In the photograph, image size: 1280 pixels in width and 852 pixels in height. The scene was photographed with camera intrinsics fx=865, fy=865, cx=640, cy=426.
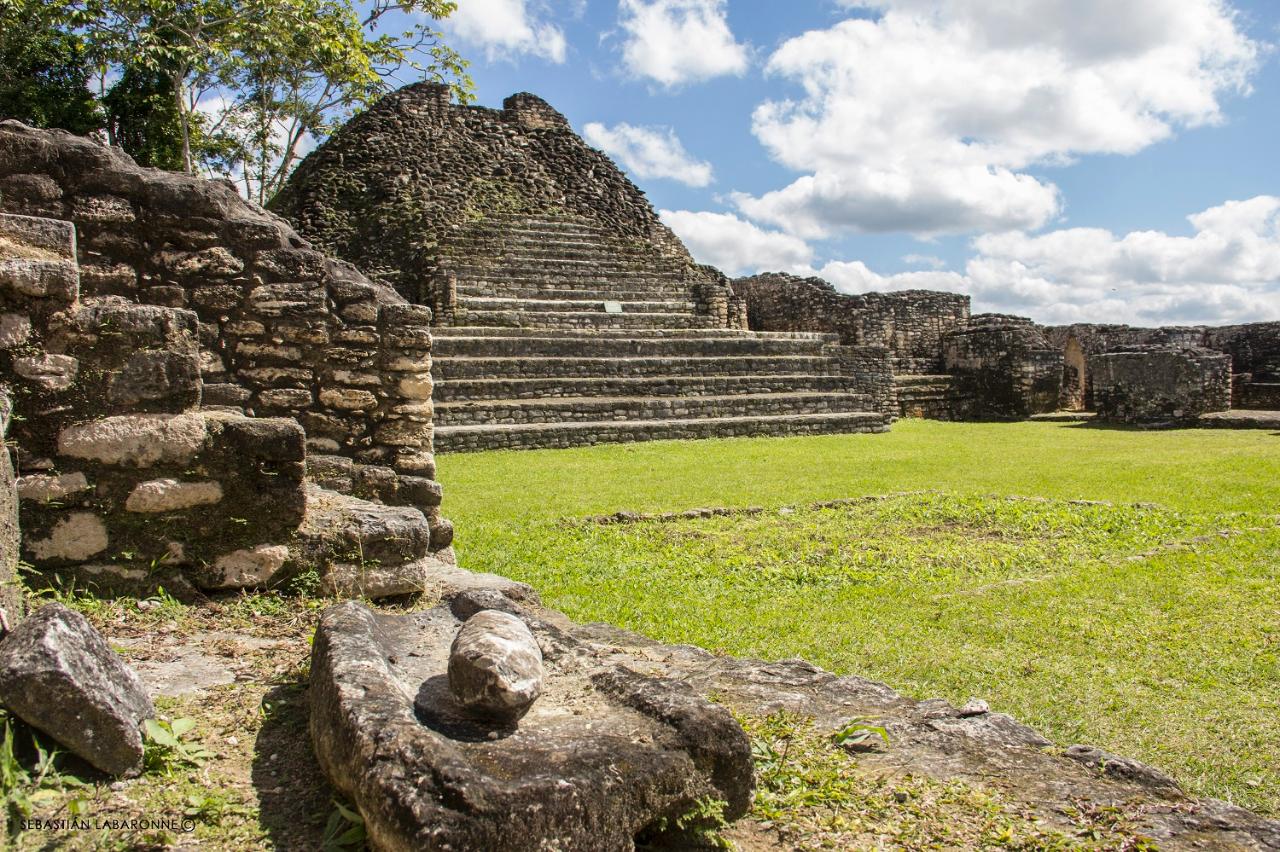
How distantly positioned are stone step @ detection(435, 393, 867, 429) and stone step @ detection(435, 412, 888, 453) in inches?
8.7

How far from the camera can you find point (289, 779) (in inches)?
76.0

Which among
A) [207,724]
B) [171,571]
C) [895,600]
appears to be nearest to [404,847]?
[207,724]

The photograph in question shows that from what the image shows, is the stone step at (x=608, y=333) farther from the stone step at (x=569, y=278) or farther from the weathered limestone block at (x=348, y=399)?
the weathered limestone block at (x=348, y=399)

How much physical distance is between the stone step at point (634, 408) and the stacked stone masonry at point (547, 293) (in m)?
0.03

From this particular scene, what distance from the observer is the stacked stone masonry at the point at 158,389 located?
9.59 ft

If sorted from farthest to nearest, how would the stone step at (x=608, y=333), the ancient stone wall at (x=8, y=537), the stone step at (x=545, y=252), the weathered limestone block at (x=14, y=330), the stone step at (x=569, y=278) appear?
the stone step at (x=545, y=252) < the stone step at (x=569, y=278) < the stone step at (x=608, y=333) < the weathered limestone block at (x=14, y=330) < the ancient stone wall at (x=8, y=537)

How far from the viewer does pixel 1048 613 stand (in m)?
4.62

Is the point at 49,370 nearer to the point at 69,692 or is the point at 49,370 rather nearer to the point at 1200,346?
the point at 69,692

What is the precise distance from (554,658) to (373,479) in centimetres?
262

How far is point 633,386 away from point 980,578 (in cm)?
1014

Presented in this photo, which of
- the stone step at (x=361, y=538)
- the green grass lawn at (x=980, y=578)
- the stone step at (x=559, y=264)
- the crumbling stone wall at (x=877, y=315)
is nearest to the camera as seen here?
the stone step at (x=361, y=538)

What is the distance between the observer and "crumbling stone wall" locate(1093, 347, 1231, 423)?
55.2ft

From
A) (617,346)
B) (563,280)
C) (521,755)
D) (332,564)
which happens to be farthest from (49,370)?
(563,280)

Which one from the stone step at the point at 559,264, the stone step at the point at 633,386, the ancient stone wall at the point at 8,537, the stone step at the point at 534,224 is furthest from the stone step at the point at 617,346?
the ancient stone wall at the point at 8,537
